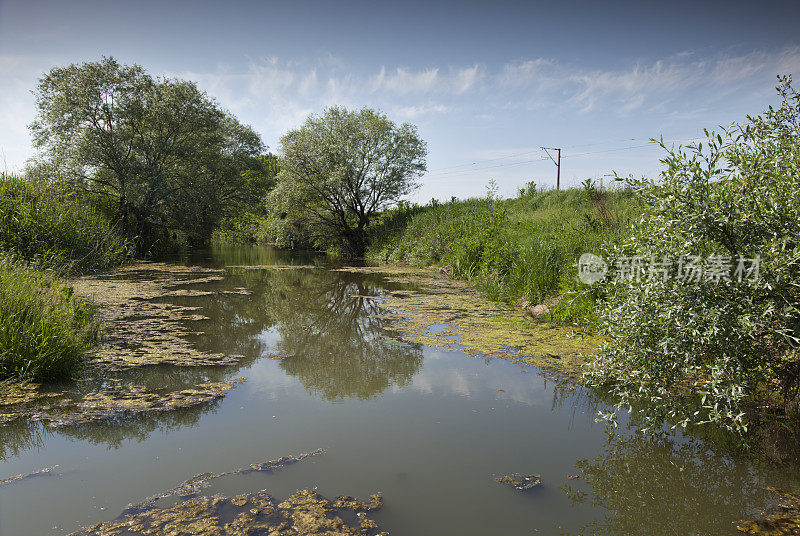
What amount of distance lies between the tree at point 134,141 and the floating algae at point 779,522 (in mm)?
18215

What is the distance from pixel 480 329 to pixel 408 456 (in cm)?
388

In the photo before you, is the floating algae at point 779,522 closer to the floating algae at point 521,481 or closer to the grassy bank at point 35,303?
the floating algae at point 521,481

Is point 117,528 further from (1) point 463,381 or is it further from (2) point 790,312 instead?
(2) point 790,312

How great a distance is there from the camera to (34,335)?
4293mm

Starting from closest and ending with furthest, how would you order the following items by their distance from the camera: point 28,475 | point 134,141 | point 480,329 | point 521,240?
1. point 28,475
2. point 480,329
3. point 521,240
4. point 134,141

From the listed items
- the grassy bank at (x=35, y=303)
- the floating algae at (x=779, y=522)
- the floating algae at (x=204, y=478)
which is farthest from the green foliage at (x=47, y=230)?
the floating algae at (x=779, y=522)

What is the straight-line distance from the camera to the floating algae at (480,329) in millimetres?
5730

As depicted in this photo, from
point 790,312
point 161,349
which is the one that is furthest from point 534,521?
point 161,349

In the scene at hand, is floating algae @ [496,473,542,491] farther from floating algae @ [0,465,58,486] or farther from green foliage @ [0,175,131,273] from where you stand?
green foliage @ [0,175,131,273]

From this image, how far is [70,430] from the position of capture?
139 inches

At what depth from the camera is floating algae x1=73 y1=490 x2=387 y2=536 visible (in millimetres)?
2418

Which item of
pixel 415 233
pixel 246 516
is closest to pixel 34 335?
pixel 246 516

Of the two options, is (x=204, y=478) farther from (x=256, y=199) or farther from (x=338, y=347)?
(x=256, y=199)

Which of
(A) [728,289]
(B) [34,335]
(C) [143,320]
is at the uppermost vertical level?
(A) [728,289]
